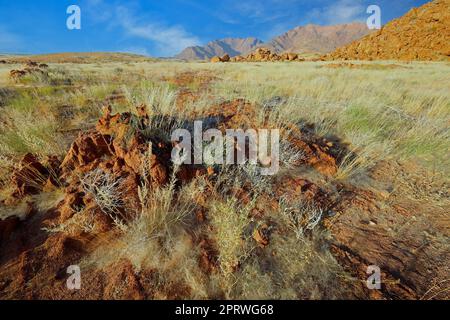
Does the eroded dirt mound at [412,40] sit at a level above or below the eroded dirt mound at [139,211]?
above

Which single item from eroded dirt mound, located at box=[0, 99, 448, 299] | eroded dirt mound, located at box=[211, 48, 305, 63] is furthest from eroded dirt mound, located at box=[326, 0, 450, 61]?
eroded dirt mound, located at box=[0, 99, 448, 299]

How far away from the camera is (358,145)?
319 centimetres

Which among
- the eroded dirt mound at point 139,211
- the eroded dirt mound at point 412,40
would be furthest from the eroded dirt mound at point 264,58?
the eroded dirt mound at point 139,211

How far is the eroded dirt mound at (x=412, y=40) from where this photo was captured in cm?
2419

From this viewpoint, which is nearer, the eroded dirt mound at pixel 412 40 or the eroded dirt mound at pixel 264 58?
the eroded dirt mound at pixel 412 40

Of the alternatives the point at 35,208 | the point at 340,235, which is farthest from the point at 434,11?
the point at 35,208

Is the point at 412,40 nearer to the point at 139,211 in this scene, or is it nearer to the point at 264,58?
the point at 264,58

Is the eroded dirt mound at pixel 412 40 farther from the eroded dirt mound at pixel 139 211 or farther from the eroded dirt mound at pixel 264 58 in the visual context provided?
the eroded dirt mound at pixel 139 211

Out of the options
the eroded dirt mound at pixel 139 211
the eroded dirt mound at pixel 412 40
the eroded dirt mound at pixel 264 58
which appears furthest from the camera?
the eroded dirt mound at pixel 264 58

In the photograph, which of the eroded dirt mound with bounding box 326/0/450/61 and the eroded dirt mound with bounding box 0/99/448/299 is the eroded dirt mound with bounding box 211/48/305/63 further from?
the eroded dirt mound with bounding box 0/99/448/299

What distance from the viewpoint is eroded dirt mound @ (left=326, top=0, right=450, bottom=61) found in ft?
79.4

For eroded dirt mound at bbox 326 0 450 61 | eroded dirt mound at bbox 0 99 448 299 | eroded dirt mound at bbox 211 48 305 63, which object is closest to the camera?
eroded dirt mound at bbox 0 99 448 299
